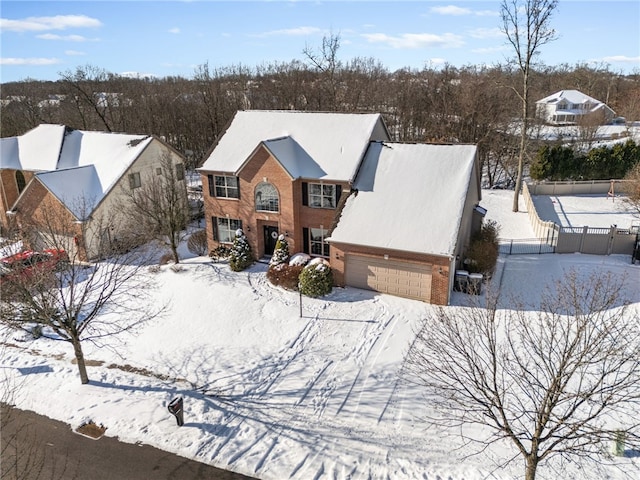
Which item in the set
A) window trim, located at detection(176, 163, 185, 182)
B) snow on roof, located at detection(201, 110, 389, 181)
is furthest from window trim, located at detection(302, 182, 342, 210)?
window trim, located at detection(176, 163, 185, 182)

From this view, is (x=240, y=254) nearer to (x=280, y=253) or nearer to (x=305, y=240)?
(x=280, y=253)

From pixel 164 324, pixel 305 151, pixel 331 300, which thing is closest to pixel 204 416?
pixel 164 324

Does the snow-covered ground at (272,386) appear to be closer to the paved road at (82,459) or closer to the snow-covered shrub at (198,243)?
the paved road at (82,459)

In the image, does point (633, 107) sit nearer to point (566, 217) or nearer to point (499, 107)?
point (499, 107)

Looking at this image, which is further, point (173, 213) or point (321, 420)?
point (173, 213)

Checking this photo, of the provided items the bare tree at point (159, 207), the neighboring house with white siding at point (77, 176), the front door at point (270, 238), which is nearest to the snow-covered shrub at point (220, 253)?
the bare tree at point (159, 207)
